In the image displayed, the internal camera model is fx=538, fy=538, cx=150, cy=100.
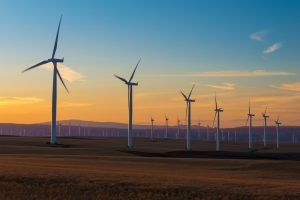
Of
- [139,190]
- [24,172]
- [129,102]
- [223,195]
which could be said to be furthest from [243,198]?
[129,102]

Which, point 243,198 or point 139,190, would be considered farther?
point 139,190

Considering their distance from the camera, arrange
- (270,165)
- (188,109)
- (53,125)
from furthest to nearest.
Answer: (188,109) → (53,125) → (270,165)

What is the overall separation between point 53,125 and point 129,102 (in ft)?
62.5

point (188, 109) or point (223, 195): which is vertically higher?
point (188, 109)

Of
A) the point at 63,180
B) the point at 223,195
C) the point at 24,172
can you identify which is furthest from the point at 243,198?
the point at 24,172

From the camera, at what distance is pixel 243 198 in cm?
3039

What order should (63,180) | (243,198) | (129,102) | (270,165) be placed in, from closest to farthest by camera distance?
(243,198)
(63,180)
(270,165)
(129,102)

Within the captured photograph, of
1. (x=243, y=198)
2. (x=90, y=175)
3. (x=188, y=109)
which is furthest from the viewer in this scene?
(x=188, y=109)

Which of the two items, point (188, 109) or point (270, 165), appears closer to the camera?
point (270, 165)

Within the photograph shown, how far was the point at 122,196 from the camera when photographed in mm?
31391

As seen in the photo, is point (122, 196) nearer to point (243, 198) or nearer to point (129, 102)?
point (243, 198)

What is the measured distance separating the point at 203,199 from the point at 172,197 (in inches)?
71.3

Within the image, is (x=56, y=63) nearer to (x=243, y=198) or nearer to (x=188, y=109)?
(x=188, y=109)

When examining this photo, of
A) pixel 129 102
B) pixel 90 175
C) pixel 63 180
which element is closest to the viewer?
pixel 63 180
